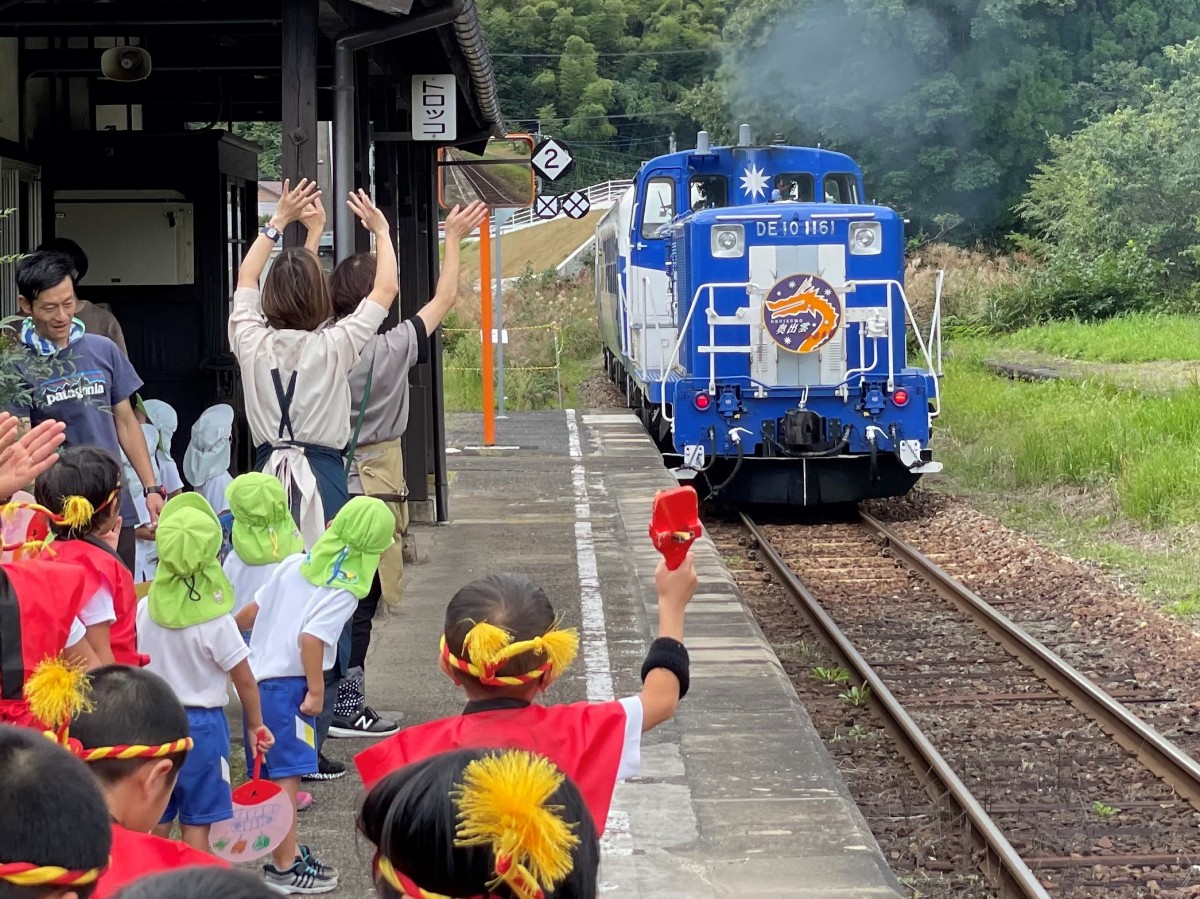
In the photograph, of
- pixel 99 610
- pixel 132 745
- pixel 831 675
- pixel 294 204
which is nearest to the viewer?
pixel 132 745

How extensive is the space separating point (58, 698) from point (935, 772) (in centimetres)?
480

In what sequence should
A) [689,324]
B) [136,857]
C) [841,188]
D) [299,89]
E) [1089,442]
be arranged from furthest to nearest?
[841,188]
[1089,442]
[689,324]
[299,89]
[136,857]

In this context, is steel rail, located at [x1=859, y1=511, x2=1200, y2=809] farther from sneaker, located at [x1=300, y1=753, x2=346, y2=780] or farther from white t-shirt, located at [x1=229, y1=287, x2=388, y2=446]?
white t-shirt, located at [x1=229, y1=287, x2=388, y2=446]

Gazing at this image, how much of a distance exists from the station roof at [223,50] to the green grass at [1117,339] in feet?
57.1

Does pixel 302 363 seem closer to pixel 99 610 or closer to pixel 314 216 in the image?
pixel 314 216

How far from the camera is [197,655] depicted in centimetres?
431

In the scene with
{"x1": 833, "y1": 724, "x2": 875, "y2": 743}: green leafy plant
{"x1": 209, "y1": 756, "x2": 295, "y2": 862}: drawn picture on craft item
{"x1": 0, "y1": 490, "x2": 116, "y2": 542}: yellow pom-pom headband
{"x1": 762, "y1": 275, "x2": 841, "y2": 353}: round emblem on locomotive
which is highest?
{"x1": 762, "y1": 275, "x2": 841, "y2": 353}: round emblem on locomotive

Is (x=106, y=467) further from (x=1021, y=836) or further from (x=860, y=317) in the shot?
(x=860, y=317)

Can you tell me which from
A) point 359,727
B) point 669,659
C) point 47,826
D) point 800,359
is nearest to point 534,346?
point 800,359

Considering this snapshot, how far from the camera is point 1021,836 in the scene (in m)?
6.20

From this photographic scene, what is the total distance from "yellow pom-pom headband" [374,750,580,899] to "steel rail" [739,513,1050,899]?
3.84 meters

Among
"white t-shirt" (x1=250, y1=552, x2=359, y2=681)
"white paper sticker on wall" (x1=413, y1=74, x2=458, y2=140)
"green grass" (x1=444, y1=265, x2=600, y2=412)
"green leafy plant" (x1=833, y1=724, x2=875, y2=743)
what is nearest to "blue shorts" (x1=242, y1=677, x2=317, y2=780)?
"white t-shirt" (x1=250, y1=552, x2=359, y2=681)

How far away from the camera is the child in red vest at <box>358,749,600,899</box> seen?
1.90m

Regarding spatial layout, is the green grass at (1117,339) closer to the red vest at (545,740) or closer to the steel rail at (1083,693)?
the steel rail at (1083,693)
